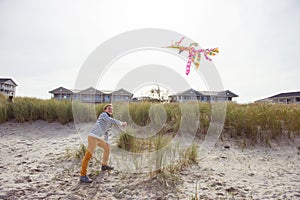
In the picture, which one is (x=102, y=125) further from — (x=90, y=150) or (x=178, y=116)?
(x=178, y=116)

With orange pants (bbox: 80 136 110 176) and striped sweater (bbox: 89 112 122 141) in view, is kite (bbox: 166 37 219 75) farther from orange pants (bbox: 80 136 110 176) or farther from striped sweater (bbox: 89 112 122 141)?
orange pants (bbox: 80 136 110 176)

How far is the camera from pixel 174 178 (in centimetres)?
306

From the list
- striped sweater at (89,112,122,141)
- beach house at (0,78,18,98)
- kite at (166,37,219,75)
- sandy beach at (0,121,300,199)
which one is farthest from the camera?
beach house at (0,78,18,98)

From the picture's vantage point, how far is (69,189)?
9.68 ft

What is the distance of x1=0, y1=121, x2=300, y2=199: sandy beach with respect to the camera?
2740 mm

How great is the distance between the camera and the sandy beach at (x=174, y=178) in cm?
274

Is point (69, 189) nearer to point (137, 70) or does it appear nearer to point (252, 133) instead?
point (137, 70)

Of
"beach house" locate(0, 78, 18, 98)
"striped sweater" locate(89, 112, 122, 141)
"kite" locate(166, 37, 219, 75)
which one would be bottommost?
Answer: "striped sweater" locate(89, 112, 122, 141)

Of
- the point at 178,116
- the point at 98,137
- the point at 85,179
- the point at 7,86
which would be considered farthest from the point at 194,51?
the point at 7,86

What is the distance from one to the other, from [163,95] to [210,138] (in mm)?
3367

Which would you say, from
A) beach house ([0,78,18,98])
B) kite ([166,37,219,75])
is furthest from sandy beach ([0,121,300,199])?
beach house ([0,78,18,98])

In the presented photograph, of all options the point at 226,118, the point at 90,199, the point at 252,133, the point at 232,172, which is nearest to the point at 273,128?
the point at 252,133

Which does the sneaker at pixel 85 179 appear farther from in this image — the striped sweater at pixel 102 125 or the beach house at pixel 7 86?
the beach house at pixel 7 86

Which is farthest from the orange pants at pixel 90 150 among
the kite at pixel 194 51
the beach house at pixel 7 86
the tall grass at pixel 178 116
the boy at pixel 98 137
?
the beach house at pixel 7 86
